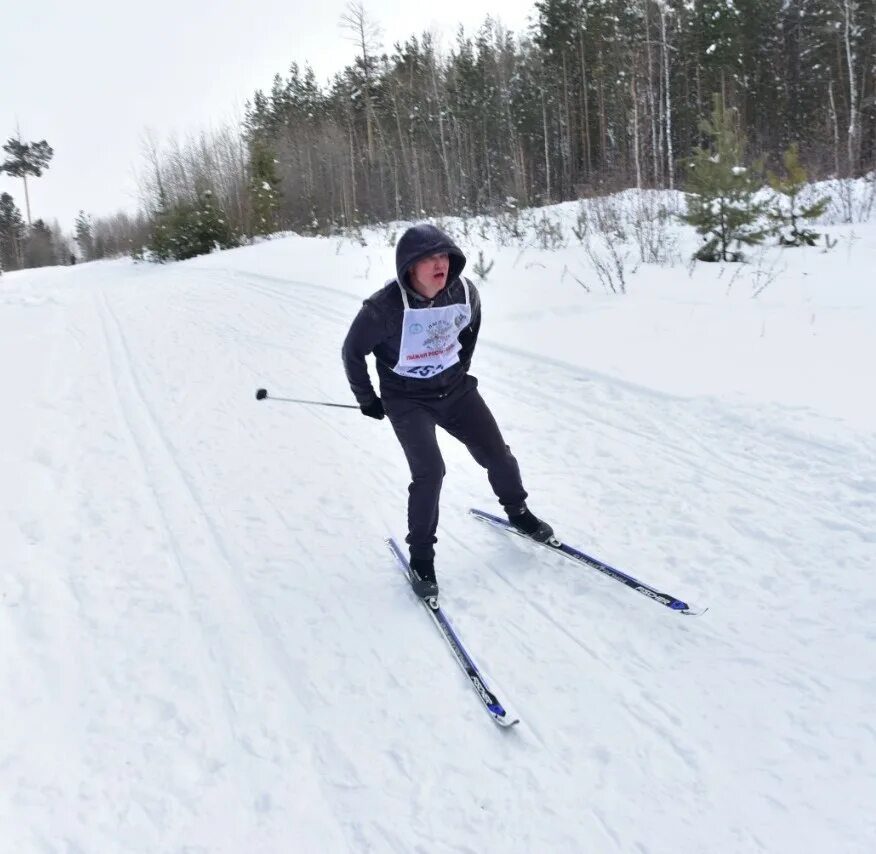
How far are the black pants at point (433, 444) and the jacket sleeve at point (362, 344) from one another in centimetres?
16

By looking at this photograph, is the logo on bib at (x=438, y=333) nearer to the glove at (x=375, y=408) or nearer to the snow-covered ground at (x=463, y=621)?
the glove at (x=375, y=408)

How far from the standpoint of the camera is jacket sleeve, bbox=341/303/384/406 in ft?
10.5

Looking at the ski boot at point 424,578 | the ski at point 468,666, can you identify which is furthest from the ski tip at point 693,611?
the ski boot at point 424,578

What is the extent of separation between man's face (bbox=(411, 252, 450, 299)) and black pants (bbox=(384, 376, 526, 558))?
0.58 metres

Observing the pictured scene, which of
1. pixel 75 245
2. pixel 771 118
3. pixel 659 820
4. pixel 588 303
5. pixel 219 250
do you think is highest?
pixel 75 245

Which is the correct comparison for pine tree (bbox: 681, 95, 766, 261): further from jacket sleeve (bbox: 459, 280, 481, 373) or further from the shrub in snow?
the shrub in snow

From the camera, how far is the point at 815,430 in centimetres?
450

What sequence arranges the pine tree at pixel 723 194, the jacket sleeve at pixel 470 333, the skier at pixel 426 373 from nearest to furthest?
the skier at pixel 426 373, the jacket sleeve at pixel 470 333, the pine tree at pixel 723 194

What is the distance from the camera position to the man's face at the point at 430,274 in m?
3.05

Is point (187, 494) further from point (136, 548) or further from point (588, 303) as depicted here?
point (588, 303)

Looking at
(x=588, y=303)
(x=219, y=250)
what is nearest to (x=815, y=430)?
(x=588, y=303)

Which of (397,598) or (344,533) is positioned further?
(344,533)

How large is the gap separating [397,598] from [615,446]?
2192mm

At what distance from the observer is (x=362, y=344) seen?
325 centimetres
